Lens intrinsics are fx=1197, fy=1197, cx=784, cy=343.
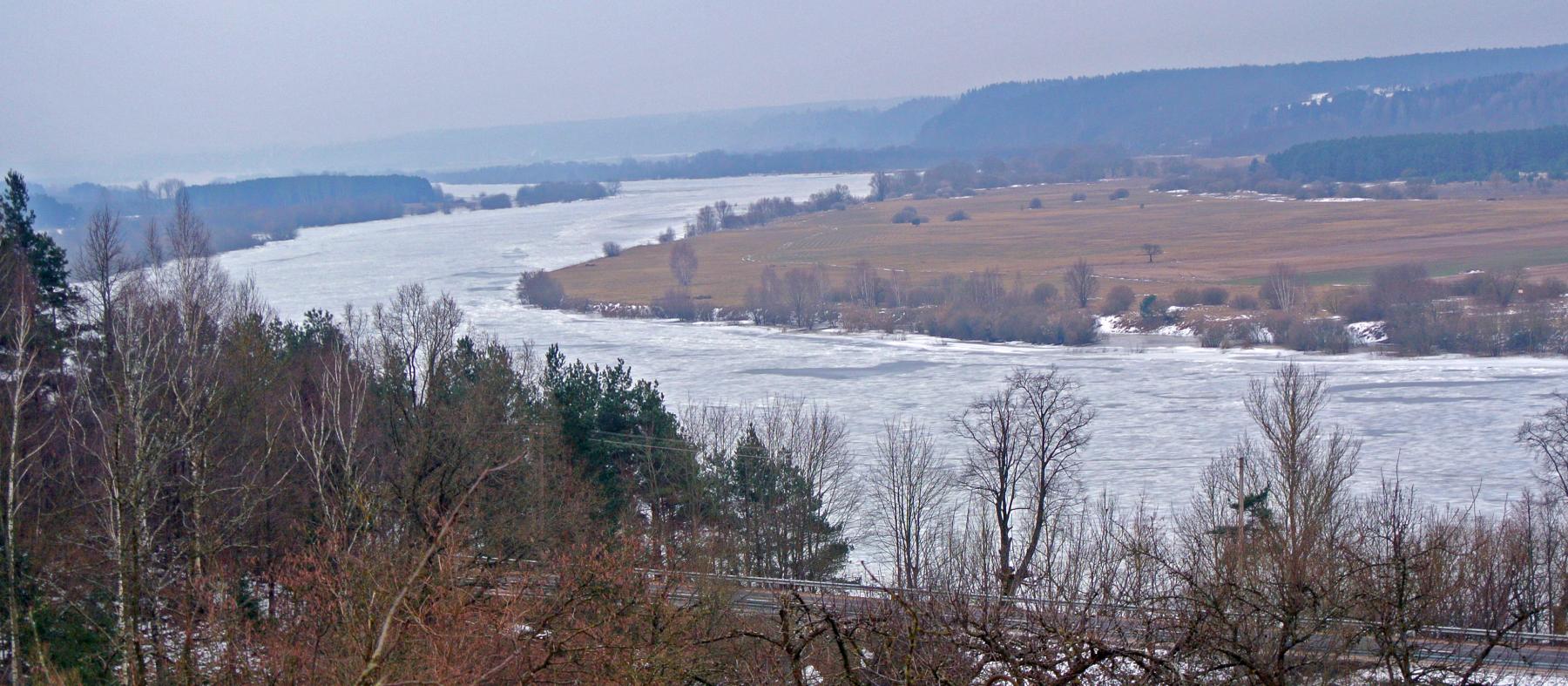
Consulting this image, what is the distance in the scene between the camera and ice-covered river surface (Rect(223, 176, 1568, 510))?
647 inches

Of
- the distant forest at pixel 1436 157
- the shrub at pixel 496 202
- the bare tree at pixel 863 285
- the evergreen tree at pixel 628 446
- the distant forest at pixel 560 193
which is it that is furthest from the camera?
the distant forest at pixel 560 193

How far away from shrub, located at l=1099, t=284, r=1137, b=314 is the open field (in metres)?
1.63

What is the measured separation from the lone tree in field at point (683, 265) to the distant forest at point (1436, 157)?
→ 1761 inches

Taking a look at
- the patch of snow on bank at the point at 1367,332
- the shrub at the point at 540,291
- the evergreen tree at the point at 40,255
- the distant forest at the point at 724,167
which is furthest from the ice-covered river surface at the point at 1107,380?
the distant forest at the point at 724,167

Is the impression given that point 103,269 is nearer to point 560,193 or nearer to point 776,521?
point 776,521

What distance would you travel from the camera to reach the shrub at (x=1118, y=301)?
31375 mm

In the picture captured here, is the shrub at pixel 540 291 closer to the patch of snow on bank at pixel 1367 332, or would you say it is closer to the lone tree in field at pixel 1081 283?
the lone tree in field at pixel 1081 283

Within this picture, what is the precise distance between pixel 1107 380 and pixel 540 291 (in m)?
17.5

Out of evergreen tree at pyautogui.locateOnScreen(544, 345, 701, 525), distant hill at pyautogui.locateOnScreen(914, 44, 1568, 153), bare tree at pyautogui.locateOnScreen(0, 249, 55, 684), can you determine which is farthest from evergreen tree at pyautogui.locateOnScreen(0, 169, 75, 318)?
distant hill at pyautogui.locateOnScreen(914, 44, 1568, 153)

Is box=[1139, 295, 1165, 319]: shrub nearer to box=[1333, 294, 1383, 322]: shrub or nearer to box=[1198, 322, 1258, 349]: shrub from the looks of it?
box=[1198, 322, 1258, 349]: shrub

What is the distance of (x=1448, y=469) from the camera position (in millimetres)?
15797

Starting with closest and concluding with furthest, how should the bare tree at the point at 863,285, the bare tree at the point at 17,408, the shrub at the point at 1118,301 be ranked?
the bare tree at the point at 17,408
the shrub at the point at 1118,301
the bare tree at the point at 863,285

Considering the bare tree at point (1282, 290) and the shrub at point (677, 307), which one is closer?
the bare tree at point (1282, 290)

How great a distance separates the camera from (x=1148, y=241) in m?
45.5
